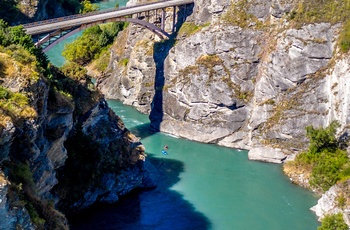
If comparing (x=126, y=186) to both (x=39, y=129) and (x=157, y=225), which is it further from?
(x=39, y=129)

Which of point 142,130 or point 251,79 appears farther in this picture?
point 142,130

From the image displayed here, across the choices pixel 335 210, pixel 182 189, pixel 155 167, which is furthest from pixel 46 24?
pixel 335 210

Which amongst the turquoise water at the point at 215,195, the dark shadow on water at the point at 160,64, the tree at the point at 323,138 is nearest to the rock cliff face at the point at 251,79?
the dark shadow on water at the point at 160,64

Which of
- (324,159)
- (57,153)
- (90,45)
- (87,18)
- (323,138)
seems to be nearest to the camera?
(57,153)

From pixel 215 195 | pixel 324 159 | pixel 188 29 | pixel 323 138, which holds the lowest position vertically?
pixel 215 195

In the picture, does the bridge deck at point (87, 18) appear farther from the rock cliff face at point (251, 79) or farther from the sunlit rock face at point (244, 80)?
the sunlit rock face at point (244, 80)

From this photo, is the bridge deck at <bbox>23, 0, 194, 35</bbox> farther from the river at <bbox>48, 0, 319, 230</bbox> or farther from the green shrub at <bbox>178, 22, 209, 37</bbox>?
the river at <bbox>48, 0, 319, 230</bbox>

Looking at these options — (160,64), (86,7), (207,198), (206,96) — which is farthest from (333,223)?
(86,7)

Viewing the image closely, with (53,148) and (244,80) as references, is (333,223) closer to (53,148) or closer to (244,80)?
(53,148)
